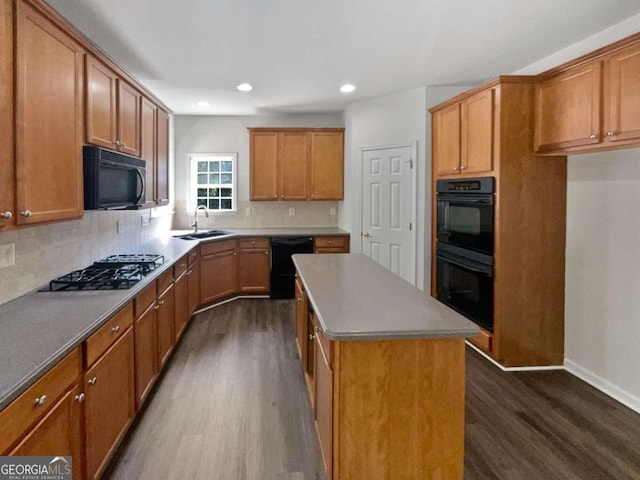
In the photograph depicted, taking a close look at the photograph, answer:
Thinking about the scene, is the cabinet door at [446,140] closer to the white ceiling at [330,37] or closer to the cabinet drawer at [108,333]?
the white ceiling at [330,37]

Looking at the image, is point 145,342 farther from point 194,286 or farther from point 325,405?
point 194,286

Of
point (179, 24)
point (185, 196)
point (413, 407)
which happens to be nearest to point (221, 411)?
point (413, 407)

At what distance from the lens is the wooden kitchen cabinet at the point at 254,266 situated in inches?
226

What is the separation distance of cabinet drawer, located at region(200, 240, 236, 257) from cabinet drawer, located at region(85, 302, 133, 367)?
274cm

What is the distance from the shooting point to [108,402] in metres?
2.05

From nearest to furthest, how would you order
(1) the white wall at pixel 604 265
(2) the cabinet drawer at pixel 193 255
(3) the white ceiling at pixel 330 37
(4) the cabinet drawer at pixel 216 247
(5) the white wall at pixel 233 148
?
(3) the white ceiling at pixel 330 37, (1) the white wall at pixel 604 265, (2) the cabinet drawer at pixel 193 255, (4) the cabinet drawer at pixel 216 247, (5) the white wall at pixel 233 148

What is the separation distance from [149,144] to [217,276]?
2039 millimetres

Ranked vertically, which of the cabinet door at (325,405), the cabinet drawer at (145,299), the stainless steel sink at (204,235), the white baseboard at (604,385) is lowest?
the white baseboard at (604,385)

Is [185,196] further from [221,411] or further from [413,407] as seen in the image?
[413,407]

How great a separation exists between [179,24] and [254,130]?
296 cm

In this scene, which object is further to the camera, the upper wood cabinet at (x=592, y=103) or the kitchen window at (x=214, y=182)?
the kitchen window at (x=214, y=182)

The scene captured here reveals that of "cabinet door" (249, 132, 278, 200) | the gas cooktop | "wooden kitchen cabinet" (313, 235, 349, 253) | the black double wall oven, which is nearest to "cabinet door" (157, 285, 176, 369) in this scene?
the gas cooktop

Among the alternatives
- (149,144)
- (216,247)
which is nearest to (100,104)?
(149,144)

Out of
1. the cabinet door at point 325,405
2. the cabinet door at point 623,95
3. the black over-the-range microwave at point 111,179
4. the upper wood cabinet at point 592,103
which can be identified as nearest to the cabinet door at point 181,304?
the black over-the-range microwave at point 111,179
